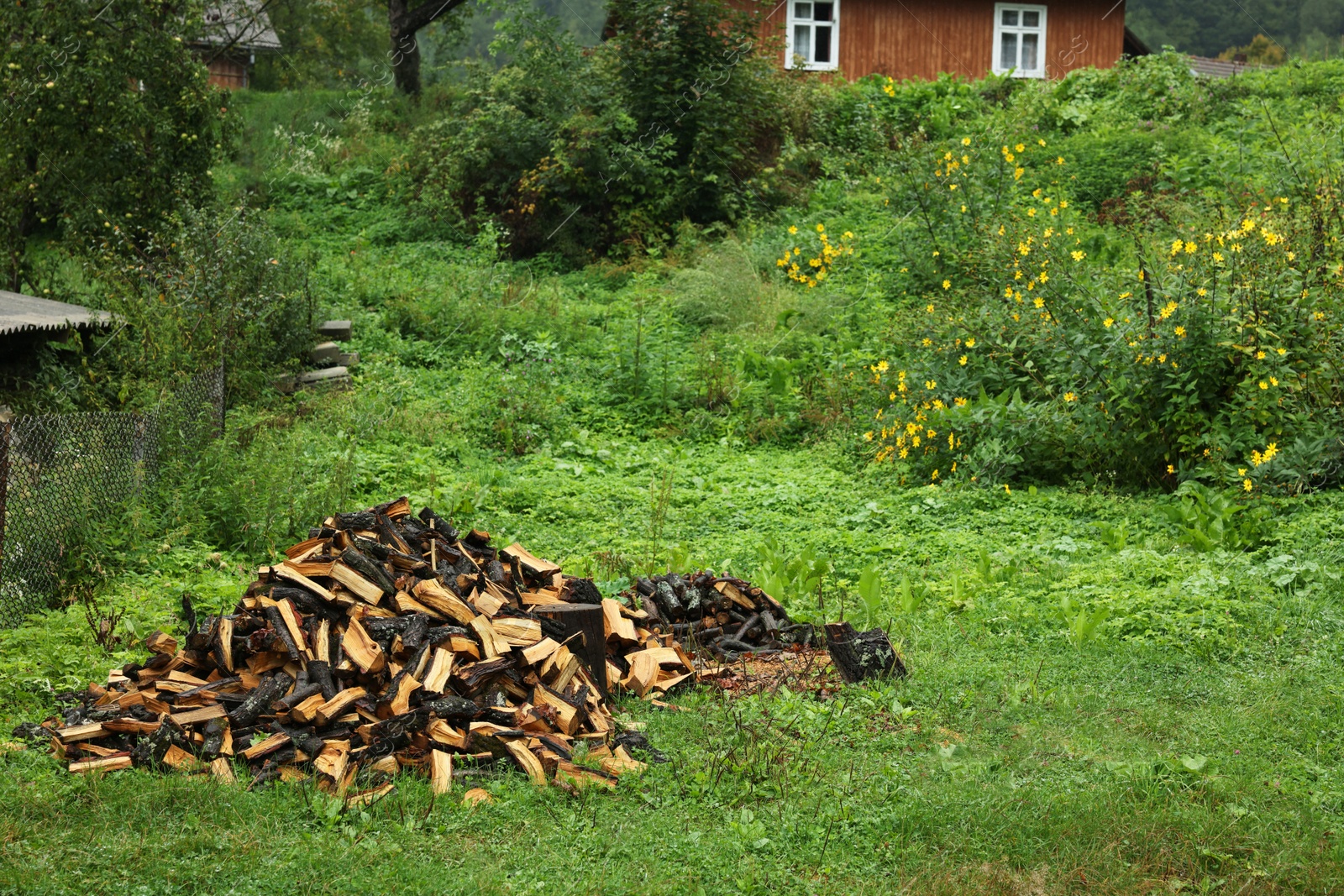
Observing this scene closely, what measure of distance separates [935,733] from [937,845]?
3.05 feet

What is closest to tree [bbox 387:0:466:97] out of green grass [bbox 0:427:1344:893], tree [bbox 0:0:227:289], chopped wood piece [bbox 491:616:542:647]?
tree [bbox 0:0:227:289]

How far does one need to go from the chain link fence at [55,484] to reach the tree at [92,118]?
5735 millimetres

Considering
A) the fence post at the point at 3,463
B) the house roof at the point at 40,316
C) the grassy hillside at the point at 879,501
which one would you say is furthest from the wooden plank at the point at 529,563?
the house roof at the point at 40,316

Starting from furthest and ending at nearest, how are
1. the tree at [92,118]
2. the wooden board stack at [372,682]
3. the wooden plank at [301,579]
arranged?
the tree at [92,118]
the wooden plank at [301,579]
the wooden board stack at [372,682]

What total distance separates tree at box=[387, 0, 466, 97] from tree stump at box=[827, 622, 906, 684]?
70.2ft

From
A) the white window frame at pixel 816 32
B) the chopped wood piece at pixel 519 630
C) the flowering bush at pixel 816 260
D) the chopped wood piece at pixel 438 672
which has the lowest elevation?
the chopped wood piece at pixel 438 672

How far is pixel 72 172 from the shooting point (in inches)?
487

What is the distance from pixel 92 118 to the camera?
12305 millimetres

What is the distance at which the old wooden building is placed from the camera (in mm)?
23250

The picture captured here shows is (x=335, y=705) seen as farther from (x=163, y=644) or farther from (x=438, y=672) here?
(x=163, y=644)

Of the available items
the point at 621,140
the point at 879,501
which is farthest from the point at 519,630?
the point at 621,140

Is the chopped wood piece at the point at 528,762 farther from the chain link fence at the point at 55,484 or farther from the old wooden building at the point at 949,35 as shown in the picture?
the old wooden building at the point at 949,35

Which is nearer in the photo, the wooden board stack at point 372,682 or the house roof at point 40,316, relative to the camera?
the wooden board stack at point 372,682

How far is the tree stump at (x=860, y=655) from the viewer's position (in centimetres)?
539
